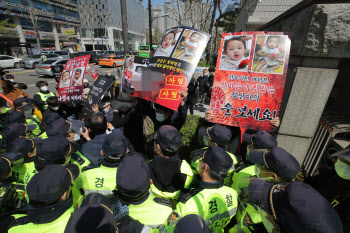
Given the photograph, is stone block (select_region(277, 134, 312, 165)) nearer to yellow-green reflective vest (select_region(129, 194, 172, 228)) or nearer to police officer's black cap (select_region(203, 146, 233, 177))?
police officer's black cap (select_region(203, 146, 233, 177))

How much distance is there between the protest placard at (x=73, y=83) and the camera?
393 centimetres

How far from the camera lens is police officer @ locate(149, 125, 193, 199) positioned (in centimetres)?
201

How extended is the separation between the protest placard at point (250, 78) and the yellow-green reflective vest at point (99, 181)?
1.74 meters

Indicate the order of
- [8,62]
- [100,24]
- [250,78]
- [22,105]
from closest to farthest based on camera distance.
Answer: [250,78] < [22,105] < [8,62] < [100,24]

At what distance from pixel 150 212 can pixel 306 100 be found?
3.27m

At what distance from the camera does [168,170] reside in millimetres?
2053

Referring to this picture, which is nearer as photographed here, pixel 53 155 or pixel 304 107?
pixel 53 155

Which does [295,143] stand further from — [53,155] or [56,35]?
[56,35]

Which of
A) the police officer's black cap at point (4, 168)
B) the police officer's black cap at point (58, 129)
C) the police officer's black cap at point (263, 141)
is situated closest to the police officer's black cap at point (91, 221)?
the police officer's black cap at point (4, 168)

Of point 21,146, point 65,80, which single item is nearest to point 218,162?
point 21,146

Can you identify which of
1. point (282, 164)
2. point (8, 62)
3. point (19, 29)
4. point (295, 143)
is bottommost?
point (8, 62)

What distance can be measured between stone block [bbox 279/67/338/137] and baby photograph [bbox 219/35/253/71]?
3.87ft

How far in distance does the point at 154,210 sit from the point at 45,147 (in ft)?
4.46

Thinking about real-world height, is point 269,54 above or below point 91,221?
above
